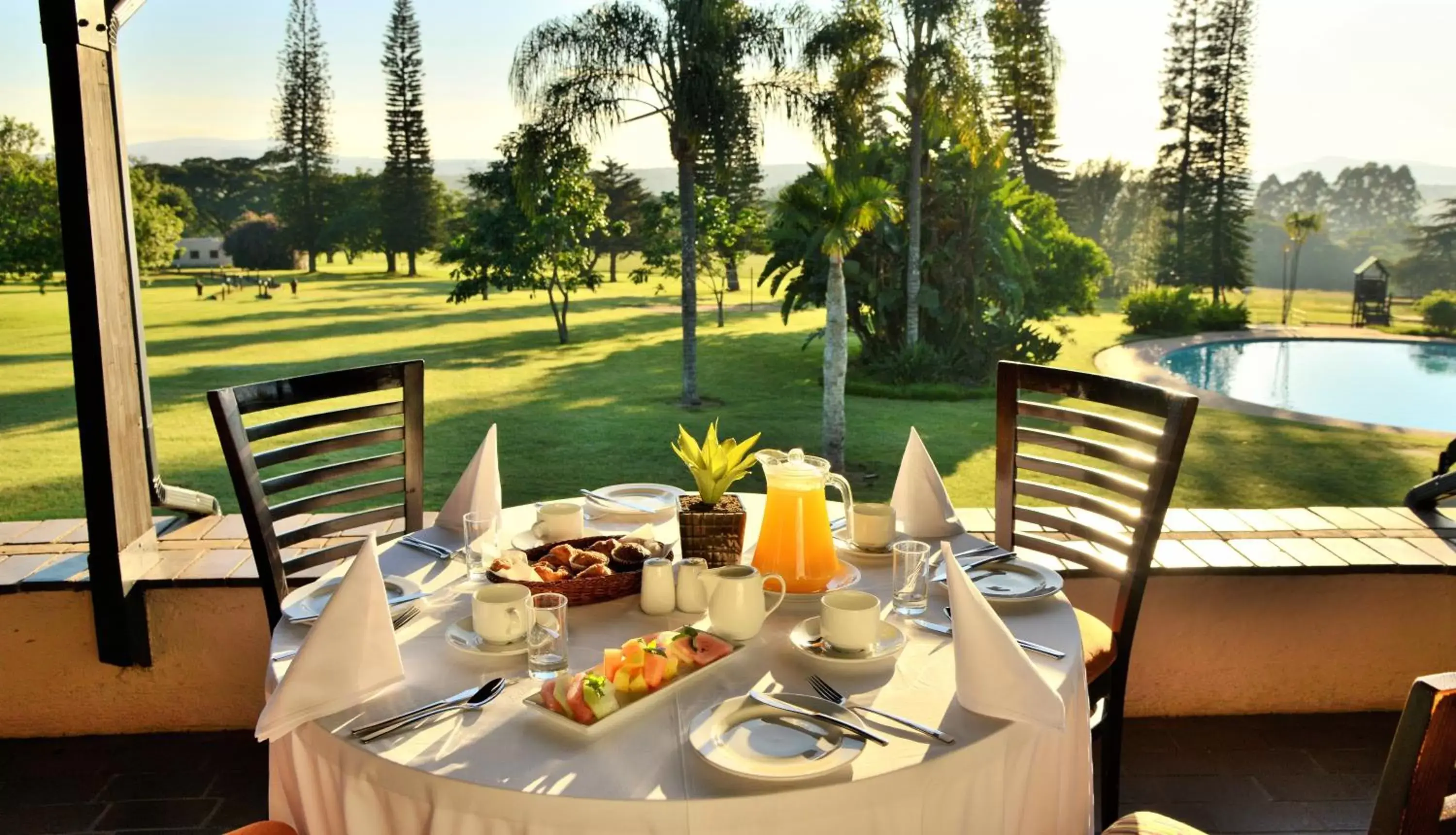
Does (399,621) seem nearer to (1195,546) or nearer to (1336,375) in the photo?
(1195,546)

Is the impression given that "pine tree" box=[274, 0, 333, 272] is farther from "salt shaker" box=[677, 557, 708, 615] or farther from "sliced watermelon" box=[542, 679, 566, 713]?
"sliced watermelon" box=[542, 679, 566, 713]

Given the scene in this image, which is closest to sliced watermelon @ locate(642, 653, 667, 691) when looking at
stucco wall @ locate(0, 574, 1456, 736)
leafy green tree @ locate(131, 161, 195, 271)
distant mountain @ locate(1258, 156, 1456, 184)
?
stucco wall @ locate(0, 574, 1456, 736)

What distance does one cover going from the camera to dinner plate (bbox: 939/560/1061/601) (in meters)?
1.24

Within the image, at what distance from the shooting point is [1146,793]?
191 cm

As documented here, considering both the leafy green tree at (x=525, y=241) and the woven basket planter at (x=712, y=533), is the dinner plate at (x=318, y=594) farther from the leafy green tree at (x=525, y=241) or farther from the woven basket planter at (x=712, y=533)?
the leafy green tree at (x=525, y=241)

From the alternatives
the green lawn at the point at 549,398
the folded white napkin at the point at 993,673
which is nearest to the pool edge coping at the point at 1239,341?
the green lawn at the point at 549,398

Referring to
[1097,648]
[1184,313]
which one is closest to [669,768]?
[1097,648]

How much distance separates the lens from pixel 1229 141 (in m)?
12.1

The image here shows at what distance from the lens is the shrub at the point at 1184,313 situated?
12.6 m

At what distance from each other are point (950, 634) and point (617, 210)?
1388cm

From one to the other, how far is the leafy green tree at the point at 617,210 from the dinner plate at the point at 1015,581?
10456mm

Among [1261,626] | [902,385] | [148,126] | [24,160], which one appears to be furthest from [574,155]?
[148,126]

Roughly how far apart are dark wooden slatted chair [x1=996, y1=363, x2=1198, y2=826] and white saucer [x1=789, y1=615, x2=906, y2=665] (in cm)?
57

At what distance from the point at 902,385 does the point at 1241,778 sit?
830cm
